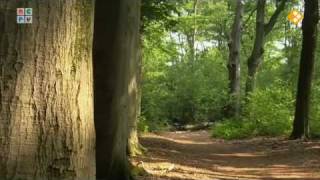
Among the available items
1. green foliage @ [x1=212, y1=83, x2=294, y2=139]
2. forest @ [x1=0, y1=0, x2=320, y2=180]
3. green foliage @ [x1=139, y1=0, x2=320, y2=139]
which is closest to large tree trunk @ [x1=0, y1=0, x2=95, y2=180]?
forest @ [x1=0, y1=0, x2=320, y2=180]

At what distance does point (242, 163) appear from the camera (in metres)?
13.8

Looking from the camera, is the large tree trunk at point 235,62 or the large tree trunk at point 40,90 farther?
the large tree trunk at point 235,62

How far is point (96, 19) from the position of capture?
812 cm

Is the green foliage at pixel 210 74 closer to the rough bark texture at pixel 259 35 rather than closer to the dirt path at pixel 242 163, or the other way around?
the rough bark texture at pixel 259 35

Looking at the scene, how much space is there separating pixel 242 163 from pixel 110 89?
6.68 m

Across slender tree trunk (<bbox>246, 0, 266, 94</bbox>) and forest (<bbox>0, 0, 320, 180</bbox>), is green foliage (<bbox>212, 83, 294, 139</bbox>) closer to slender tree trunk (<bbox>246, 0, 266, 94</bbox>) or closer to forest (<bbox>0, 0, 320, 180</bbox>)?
forest (<bbox>0, 0, 320, 180</bbox>)

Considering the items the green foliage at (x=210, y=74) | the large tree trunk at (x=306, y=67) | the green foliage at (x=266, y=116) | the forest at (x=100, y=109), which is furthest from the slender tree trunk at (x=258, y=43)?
the large tree trunk at (x=306, y=67)

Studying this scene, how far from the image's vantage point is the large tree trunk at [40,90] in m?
3.69

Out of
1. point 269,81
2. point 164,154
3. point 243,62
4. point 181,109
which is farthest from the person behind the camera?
point 243,62

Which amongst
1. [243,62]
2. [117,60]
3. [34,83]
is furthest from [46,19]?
[243,62]

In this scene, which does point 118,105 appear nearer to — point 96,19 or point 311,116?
point 96,19

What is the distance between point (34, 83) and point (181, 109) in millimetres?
37225

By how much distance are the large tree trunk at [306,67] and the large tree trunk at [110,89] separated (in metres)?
9.93

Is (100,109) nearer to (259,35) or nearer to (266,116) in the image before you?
(266,116)
